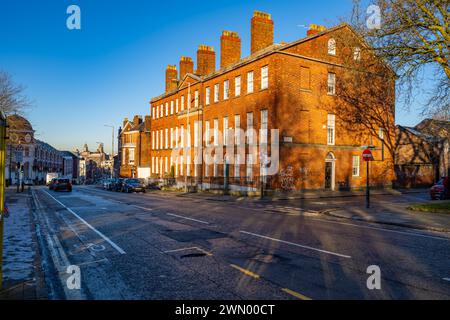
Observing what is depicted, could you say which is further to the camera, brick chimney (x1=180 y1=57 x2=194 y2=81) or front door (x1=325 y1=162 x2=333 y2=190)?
brick chimney (x1=180 y1=57 x2=194 y2=81)

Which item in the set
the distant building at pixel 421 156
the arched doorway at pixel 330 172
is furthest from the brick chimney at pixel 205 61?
the distant building at pixel 421 156

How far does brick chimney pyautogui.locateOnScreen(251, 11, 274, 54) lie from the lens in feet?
114

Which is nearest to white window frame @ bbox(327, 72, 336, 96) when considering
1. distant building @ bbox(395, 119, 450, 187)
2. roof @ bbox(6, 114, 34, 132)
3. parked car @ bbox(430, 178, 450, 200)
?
parked car @ bbox(430, 178, 450, 200)

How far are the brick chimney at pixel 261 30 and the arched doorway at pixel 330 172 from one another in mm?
12297

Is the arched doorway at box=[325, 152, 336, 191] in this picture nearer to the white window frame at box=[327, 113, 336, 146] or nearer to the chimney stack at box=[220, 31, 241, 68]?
the white window frame at box=[327, 113, 336, 146]

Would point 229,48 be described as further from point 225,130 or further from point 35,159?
point 35,159

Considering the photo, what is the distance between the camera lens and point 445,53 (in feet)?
56.4

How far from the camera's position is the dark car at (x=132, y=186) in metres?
39.4

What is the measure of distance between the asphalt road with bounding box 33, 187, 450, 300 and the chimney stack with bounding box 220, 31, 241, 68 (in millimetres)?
29477

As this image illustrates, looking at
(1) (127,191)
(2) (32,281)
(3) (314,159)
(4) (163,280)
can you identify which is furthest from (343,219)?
(1) (127,191)

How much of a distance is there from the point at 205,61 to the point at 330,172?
72.0ft

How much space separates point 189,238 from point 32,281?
483 cm

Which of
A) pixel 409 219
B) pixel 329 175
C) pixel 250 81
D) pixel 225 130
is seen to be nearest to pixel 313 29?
pixel 250 81

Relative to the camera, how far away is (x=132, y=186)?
3984 cm
